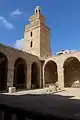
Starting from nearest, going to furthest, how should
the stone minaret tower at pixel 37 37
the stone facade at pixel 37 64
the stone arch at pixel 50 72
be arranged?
1. the stone facade at pixel 37 64
2. the stone arch at pixel 50 72
3. the stone minaret tower at pixel 37 37

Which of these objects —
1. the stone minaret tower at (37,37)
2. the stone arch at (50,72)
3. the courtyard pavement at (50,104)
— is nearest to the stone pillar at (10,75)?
the stone arch at (50,72)

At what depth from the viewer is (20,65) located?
2719 centimetres

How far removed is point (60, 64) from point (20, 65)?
7.85 m

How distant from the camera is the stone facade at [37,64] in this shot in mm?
19531

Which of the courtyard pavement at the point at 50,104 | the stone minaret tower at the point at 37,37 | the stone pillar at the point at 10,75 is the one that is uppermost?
the stone minaret tower at the point at 37,37

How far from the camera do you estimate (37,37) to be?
2903 cm

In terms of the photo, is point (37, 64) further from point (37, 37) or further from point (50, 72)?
point (37, 37)

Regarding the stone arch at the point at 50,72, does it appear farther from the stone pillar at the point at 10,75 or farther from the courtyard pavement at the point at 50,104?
the courtyard pavement at the point at 50,104

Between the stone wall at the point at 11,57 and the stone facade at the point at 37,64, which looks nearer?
the stone wall at the point at 11,57

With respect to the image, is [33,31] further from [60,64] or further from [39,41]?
[60,64]

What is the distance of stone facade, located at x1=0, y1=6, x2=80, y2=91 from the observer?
19.5 m

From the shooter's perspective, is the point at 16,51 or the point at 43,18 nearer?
the point at 16,51

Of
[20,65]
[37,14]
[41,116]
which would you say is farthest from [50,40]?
[41,116]

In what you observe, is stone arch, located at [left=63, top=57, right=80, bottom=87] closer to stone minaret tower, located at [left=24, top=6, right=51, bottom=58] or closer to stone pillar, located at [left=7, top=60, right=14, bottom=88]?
stone minaret tower, located at [left=24, top=6, right=51, bottom=58]
